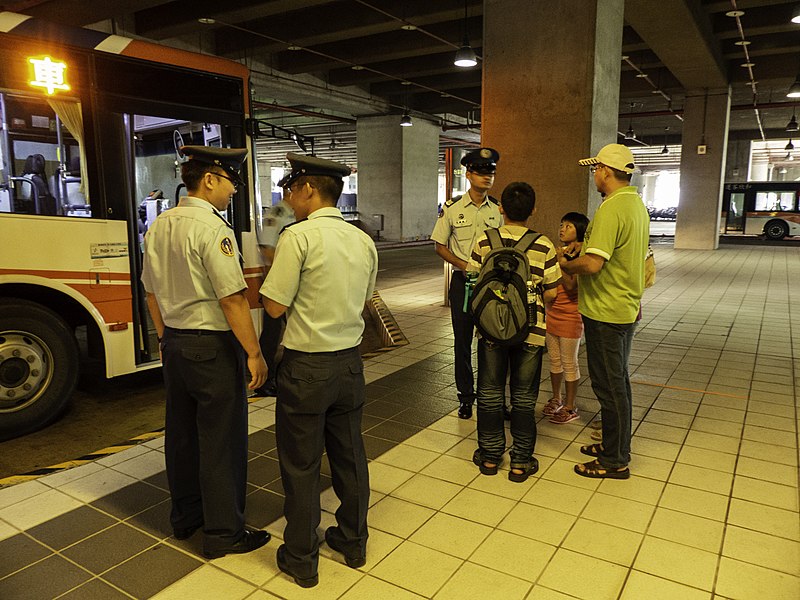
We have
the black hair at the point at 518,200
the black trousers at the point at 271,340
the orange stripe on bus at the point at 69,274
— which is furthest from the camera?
the black trousers at the point at 271,340


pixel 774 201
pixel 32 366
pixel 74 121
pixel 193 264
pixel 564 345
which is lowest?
pixel 32 366

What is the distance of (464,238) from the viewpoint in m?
4.60

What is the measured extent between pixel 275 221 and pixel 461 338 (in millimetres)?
1848

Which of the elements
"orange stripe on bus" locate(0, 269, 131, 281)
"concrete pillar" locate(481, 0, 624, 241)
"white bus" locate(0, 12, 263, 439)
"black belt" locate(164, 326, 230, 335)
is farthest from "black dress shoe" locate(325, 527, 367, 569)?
"concrete pillar" locate(481, 0, 624, 241)

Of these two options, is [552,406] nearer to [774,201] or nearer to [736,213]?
[774,201]

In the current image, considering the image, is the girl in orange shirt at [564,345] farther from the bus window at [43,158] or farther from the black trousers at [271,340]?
the bus window at [43,158]

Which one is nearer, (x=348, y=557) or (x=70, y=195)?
(x=348, y=557)

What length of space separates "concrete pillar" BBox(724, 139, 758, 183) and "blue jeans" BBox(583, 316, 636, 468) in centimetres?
3154

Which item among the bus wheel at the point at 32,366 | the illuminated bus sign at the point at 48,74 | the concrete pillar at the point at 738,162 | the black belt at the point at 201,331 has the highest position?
the concrete pillar at the point at 738,162

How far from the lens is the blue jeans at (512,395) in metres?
3.60

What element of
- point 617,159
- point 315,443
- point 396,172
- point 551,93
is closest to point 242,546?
point 315,443

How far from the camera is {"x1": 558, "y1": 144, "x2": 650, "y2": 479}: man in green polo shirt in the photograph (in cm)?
345

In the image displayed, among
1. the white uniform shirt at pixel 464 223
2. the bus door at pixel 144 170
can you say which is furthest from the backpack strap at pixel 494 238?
the bus door at pixel 144 170

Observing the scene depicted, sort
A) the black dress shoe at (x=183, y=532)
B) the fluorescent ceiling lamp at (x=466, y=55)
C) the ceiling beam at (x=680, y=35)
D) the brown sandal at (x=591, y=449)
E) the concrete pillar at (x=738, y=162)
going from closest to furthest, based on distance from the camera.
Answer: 1. the black dress shoe at (x=183, y=532)
2. the brown sandal at (x=591, y=449)
3. the ceiling beam at (x=680, y=35)
4. the fluorescent ceiling lamp at (x=466, y=55)
5. the concrete pillar at (x=738, y=162)
